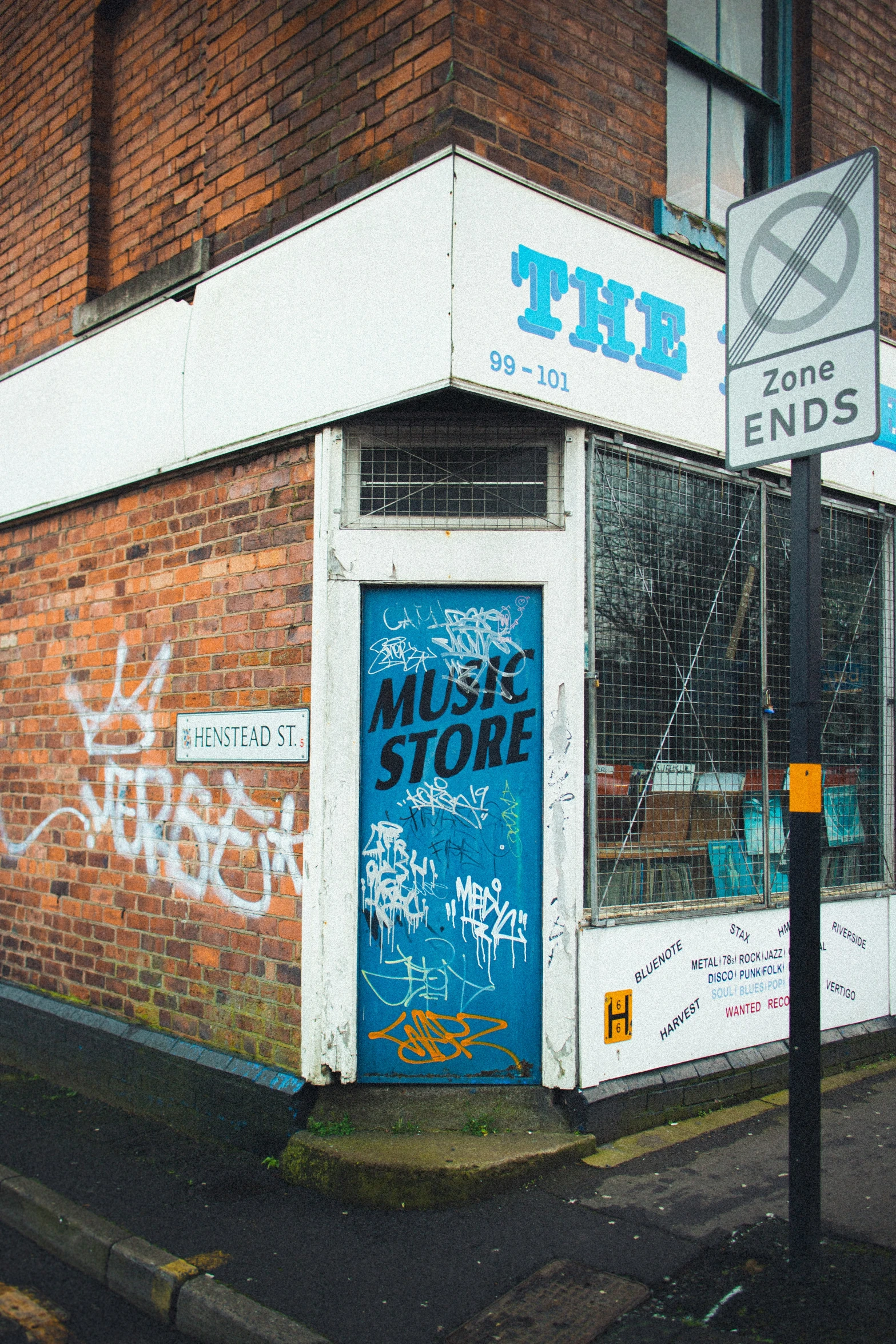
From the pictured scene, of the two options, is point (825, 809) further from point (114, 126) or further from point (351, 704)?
point (114, 126)

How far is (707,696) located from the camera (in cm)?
561

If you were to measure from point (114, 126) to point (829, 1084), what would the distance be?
7300 millimetres

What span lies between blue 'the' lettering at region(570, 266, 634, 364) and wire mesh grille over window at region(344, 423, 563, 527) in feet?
1.70

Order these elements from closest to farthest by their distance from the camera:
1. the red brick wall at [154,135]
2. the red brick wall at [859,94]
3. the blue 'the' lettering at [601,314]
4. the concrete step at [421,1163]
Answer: the concrete step at [421,1163], the blue 'the' lettering at [601,314], the red brick wall at [154,135], the red brick wall at [859,94]

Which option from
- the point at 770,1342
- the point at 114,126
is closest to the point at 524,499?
the point at 770,1342

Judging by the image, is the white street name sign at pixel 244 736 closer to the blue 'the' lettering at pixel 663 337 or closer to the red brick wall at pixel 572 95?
the blue 'the' lettering at pixel 663 337

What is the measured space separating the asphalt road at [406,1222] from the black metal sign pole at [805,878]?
0.63 meters

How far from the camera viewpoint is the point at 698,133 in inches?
242

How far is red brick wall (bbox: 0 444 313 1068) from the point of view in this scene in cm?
510

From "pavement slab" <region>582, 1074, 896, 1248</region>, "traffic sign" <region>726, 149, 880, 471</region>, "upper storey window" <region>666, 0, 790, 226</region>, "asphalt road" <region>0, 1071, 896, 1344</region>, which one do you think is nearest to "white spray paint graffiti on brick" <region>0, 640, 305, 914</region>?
"asphalt road" <region>0, 1071, 896, 1344</region>

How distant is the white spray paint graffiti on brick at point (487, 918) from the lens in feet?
15.9

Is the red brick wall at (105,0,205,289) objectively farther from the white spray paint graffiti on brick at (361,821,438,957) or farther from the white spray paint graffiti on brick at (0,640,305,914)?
the white spray paint graffiti on brick at (361,821,438,957)

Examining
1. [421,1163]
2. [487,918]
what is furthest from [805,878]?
[421,1163]

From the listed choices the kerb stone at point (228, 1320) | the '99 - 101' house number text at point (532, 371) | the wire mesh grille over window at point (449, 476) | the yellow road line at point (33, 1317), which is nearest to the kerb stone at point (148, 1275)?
the kerb stone at point (228, 1320)
